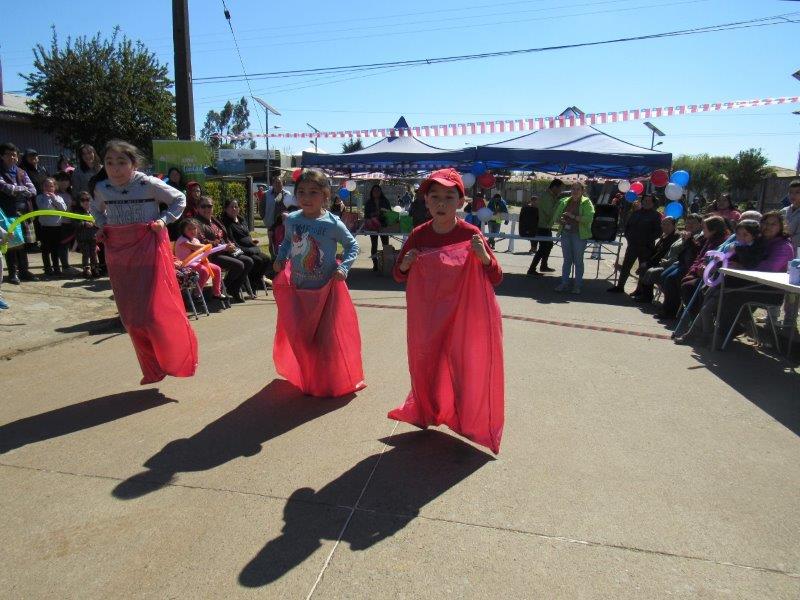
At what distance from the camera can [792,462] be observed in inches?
142

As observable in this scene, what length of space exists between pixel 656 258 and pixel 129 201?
8.22 metres

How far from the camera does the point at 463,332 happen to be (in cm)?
343

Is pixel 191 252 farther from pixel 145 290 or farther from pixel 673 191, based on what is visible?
pixel 673 191

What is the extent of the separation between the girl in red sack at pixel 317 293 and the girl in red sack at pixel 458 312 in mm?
912

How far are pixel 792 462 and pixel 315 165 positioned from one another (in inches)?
477

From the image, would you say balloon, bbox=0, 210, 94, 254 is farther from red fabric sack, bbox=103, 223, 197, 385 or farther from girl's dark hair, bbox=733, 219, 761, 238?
girl's dark hair, bbox=733, 219, 761, 238

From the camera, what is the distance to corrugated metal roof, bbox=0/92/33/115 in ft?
62.6

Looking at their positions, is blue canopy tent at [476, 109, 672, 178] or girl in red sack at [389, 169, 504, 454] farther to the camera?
blue canopy tent at [476, 109, 672, 178]

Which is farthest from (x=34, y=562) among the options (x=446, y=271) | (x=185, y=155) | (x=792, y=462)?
(x=185, y=155)

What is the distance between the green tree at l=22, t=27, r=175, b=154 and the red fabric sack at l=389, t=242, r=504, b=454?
2001 cm

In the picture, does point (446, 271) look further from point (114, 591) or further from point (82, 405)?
point (82, 405)

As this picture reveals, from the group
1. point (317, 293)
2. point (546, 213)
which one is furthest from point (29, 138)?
point (317, 293)

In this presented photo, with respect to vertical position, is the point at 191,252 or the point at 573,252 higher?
the point at 191,252

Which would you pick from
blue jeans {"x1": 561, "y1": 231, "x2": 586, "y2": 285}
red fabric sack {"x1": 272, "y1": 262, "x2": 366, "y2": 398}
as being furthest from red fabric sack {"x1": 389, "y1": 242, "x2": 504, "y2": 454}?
blue jeans {"x1": 561, "y1": 231, "x2": 586, "y2": 285}
